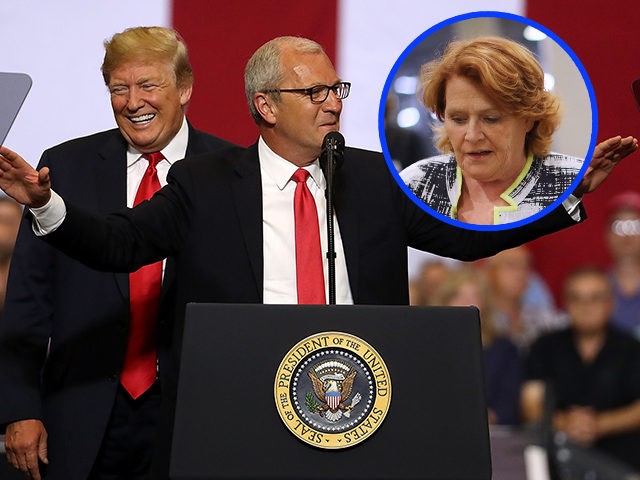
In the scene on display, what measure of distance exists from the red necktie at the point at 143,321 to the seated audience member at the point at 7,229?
1.07 metres

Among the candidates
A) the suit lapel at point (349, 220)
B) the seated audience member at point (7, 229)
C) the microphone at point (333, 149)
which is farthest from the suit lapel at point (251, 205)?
the seated audience member at point (7, 229)

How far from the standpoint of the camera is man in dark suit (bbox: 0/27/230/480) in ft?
7.38

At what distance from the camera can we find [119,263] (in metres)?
1.94

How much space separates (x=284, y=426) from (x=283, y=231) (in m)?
0.55

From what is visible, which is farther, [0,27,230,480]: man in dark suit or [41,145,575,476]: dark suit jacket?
[0,27,230,480]: man in dark suit

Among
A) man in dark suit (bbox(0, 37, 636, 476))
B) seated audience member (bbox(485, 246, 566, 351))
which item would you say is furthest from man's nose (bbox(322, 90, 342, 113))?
seated audience member (bbox(485, 246, 566, 351))

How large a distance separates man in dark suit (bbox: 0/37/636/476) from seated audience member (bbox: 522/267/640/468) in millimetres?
1596

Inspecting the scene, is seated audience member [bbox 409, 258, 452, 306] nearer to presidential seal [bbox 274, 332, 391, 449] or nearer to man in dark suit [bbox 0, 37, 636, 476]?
man in dark suit [bbox 0, 37, 636, 476]

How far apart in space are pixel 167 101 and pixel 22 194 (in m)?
0.64

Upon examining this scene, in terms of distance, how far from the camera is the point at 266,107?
6.86 feet

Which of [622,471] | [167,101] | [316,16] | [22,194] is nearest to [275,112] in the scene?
[167,101]

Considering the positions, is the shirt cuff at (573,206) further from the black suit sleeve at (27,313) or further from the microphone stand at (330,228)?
the black suit sleeve at (27,313)

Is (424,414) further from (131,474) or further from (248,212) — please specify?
(131,474)

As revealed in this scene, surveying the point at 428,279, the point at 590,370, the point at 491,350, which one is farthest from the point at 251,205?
the point at 590,370
